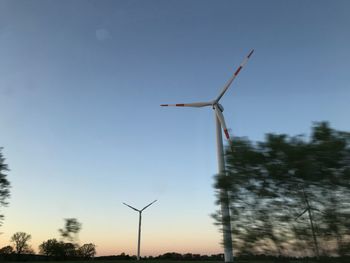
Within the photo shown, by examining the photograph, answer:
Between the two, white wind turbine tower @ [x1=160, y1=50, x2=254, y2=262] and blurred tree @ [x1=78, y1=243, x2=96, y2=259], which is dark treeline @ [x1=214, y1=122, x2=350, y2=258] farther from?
blurred tree @ [x1=78, y1=243, x2=96, y2=259]

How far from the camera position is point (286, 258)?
24.3 m

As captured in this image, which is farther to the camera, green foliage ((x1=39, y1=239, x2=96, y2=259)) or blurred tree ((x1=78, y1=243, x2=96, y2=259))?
blurred tree ((x1=78, y1=243, x2=96, y2=259))

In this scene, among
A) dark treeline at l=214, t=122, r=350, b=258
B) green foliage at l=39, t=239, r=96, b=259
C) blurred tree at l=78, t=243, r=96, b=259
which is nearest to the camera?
dark treeline at l=214, t=122, r=350, b=258

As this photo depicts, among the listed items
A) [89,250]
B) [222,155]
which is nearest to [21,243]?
[89,250]

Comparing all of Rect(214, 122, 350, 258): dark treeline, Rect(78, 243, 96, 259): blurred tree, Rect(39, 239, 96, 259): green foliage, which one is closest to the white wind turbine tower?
Rect(214, 122, 350, 258): dark treeline

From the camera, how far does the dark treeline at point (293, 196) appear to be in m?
23.8

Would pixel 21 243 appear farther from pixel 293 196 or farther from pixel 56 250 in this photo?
pixel 293 196

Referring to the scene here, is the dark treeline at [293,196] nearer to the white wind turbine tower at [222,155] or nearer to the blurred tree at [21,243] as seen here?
the white wind turbine tower at [222,155]

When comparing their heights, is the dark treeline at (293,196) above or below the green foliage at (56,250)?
below

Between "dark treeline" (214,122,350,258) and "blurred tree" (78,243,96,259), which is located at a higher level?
"blurred tree" (78,243,96,259)

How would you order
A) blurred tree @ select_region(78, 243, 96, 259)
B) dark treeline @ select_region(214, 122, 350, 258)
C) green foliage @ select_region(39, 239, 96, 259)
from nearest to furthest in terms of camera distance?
dark treeline @ select_region(214, 122, 350, 258) → green foliage @ select_region(39, 239, 96, 259) → blurred tree @ select_region(78, 243, 96, 259)

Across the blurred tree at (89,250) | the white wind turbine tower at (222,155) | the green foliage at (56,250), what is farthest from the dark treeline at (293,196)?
the blurred tree at (89,250)

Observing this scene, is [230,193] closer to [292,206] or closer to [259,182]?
[259,182]

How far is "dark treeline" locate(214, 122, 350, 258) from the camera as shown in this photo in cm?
2383
